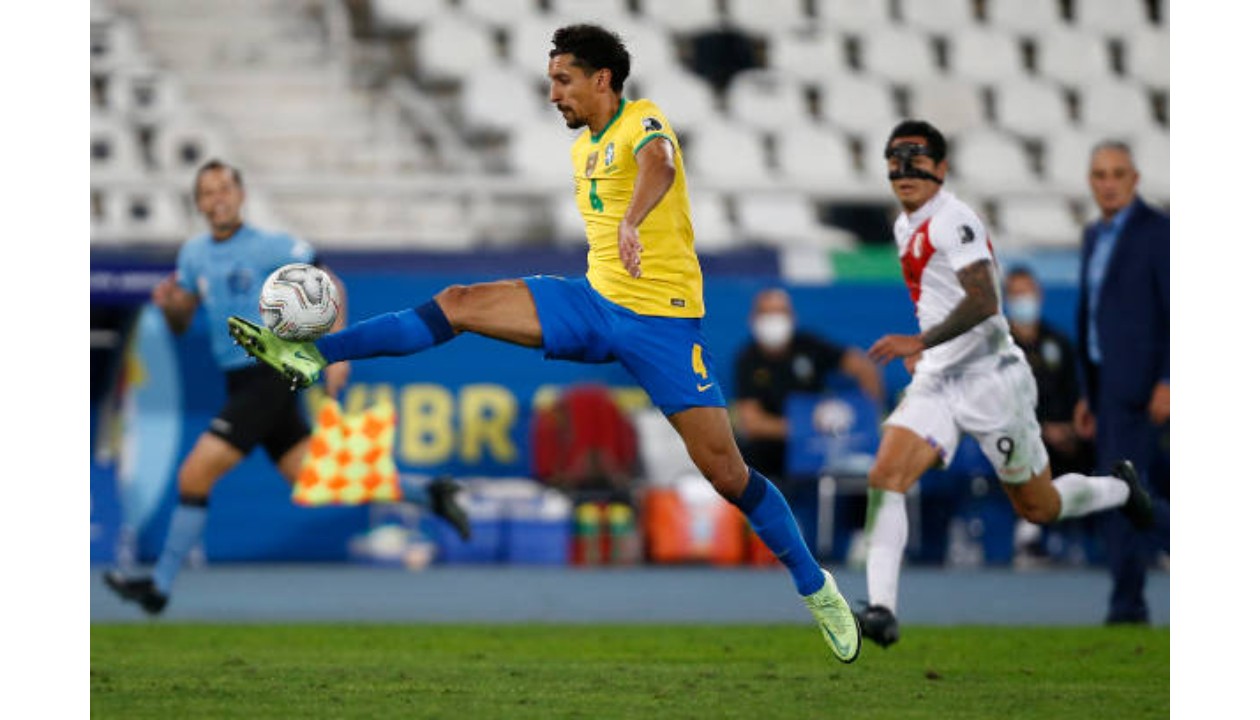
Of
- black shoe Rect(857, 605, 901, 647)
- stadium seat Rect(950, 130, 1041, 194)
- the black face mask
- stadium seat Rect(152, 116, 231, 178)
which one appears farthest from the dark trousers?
stadium seat Rect(152, 116, 231, 178)

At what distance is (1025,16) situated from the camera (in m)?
18.9

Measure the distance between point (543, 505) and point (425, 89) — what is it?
17.1 ft

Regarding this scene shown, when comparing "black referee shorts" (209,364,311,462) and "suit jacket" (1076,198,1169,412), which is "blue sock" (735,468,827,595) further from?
"black referee shorts" (209,364,311,462)

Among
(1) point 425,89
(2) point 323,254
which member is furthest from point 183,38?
(2) point 323,254

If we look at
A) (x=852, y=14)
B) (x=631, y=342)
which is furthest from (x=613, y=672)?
(x=852, y=14)

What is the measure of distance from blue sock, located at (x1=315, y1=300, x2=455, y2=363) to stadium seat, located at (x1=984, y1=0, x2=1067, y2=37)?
42.9ft

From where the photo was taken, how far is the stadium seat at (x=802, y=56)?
60.0ft

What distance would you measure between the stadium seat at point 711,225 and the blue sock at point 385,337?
10.1m

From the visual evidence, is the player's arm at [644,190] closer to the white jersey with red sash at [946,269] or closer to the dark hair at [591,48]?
the dark hair at [591,48]

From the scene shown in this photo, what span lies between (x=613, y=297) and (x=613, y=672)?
1.49 metres

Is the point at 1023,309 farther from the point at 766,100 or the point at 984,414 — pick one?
the point at 984,414

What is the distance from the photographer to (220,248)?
390 inches

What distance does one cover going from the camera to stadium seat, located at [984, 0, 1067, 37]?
61.6 feet
